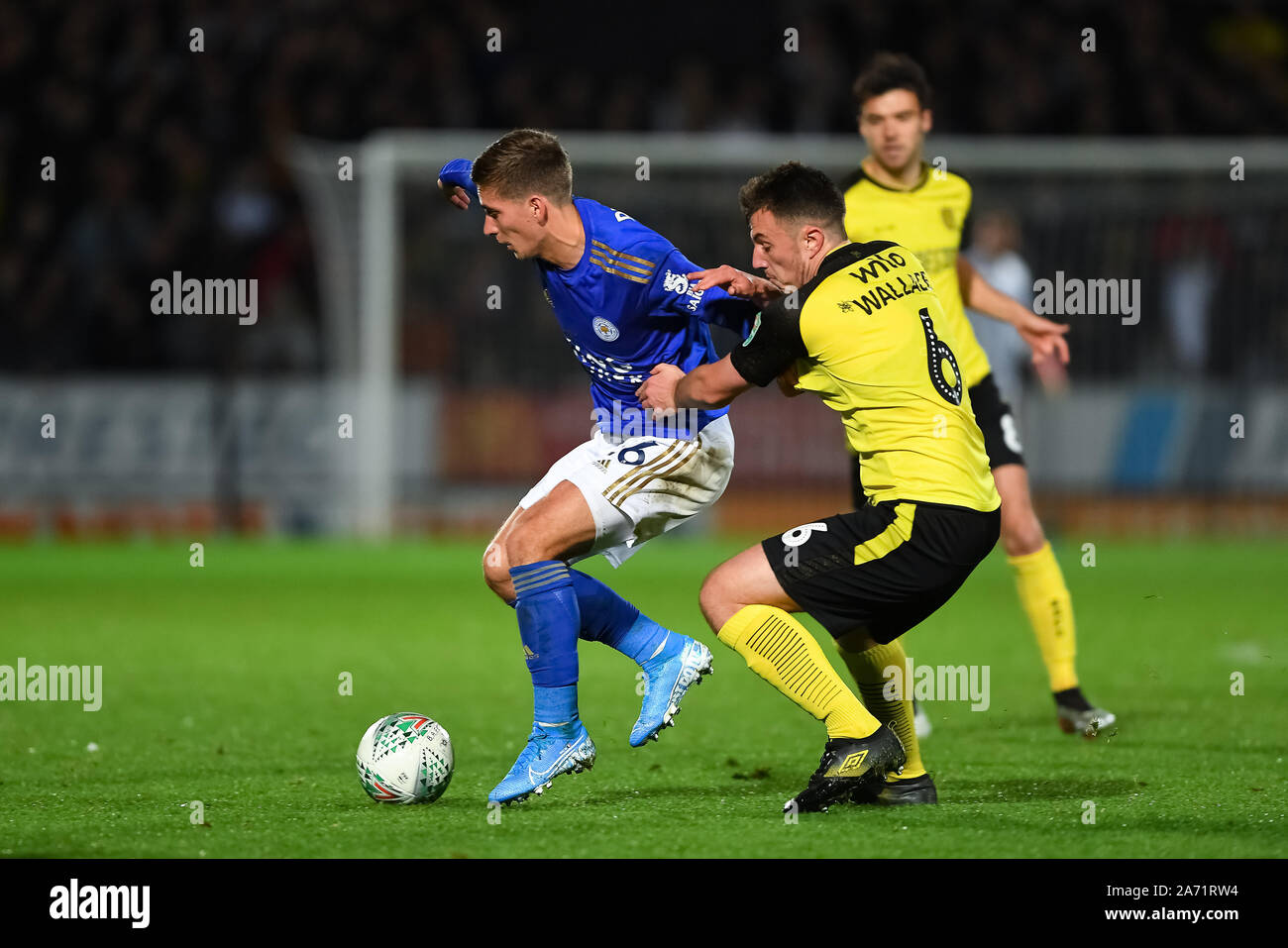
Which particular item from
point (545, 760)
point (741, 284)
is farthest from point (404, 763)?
point (741, 284)

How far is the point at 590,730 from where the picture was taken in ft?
22.1

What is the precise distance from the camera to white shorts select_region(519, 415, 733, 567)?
5.32m

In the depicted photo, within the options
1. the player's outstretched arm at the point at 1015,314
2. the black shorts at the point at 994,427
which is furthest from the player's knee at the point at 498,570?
the player's outstretched arm at the point at 1015,314

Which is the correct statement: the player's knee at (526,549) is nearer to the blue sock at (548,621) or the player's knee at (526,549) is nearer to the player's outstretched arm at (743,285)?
the blue sock at (548,621)

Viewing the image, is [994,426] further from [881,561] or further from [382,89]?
[382,89]

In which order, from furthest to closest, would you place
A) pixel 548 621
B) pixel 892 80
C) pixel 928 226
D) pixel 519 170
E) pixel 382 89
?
pixel 382 89 → pixel 928 226 → pixel 892 80 → pixel 519 170 → pixel 548 621

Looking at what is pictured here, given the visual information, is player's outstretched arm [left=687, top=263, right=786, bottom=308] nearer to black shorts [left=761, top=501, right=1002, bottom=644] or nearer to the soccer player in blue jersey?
the soccer player in blue jersey

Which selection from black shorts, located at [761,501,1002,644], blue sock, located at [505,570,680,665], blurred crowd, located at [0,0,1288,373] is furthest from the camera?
blurred crowd, located at [0,0,1288,373]

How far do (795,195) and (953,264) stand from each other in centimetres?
194

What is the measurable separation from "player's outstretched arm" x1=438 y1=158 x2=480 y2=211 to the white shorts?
97 centimetres

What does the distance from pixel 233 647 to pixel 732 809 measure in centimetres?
495

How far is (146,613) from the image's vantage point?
1088 cm

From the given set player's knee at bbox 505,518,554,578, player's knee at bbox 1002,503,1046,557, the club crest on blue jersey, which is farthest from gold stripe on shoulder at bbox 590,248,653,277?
player's knee at bbox 1002,503,1046,557

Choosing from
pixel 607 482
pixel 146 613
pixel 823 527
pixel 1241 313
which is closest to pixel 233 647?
pixel 146 613
